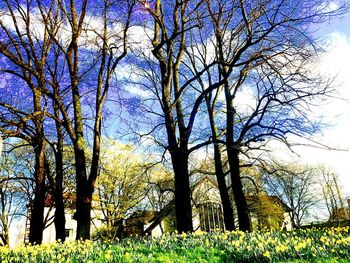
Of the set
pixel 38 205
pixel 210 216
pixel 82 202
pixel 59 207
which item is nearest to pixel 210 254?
pixel 82 202

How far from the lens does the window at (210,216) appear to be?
1137 inches

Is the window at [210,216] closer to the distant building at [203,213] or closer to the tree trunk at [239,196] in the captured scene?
the distant building at [203,213]

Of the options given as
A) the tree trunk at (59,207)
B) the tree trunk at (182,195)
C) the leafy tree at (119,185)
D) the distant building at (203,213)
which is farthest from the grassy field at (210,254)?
the distant building at (203,213)

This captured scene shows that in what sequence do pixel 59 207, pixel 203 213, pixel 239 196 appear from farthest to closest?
pixel 203 213 → pixel 59 207 → pixel 239 196

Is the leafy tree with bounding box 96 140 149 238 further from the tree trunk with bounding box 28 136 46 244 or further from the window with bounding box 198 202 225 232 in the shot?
the tree trunk with bounding box 28 136 46 244

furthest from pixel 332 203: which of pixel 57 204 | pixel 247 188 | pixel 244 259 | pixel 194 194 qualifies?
pixel 244 259

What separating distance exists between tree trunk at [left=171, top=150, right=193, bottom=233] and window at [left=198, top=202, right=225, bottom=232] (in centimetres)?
1919

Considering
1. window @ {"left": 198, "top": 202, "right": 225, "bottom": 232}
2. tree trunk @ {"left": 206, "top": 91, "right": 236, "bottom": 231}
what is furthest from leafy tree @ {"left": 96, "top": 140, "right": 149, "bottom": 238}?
tree trunk @ {"left": 206, "top": 91, "right": 236, "bottom": 231}

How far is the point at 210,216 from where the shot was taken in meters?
29.2

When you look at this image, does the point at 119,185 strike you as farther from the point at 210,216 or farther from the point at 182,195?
the point at 182,195

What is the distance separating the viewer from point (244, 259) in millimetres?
4926

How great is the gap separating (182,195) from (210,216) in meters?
19.6

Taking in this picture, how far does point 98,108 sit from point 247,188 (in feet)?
83.7

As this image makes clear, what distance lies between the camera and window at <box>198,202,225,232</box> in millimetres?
28888
